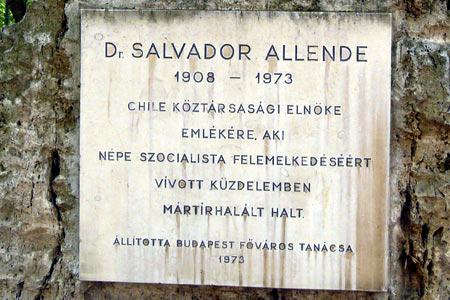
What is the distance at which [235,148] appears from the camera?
222 cm

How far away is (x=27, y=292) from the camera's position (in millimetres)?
2326

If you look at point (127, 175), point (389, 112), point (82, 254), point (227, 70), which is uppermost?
point (227, 70)

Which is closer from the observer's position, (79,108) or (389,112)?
(389,112)

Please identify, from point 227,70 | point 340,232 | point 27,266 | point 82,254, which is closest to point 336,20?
point 227,70

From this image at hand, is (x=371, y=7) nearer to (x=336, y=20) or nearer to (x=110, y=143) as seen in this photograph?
(x=336, y=20)

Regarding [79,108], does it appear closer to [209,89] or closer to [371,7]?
[209,89]

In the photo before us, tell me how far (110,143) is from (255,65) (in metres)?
0.82

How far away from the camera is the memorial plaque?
219cm

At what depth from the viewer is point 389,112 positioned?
85.4 inches

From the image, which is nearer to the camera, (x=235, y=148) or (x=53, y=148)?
(x=235, y=148)

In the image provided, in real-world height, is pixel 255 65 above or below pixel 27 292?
above

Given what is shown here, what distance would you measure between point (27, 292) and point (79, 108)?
0.99m

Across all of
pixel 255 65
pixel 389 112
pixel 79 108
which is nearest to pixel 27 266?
pixel 79 108

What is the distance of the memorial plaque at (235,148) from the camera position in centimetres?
219
